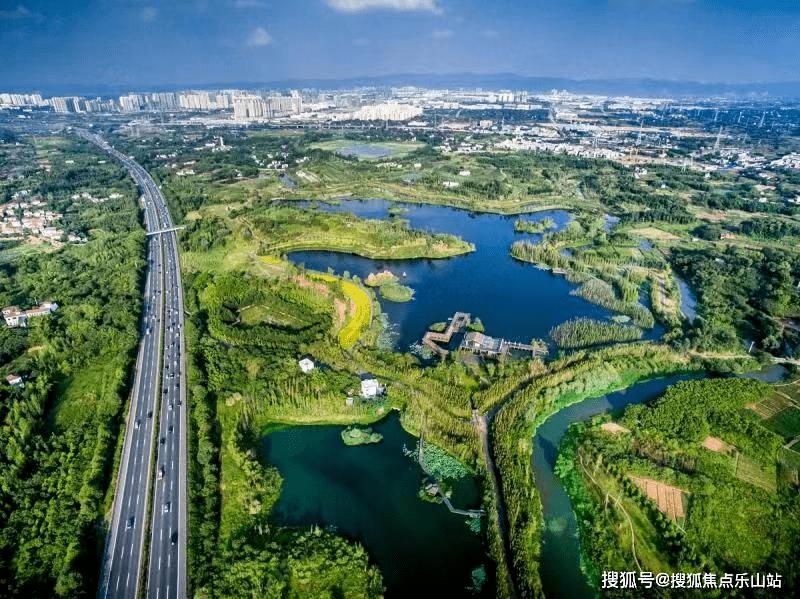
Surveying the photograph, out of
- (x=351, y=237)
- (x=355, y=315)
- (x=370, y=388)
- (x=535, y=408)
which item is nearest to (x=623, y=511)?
(x=535, y=408)

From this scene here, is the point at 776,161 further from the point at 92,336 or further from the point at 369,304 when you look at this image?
the point at 92,336

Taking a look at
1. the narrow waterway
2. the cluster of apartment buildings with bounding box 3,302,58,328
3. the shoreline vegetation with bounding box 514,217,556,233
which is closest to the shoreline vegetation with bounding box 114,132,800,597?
the narrow waterway

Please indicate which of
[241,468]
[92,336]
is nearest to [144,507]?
[241,468]

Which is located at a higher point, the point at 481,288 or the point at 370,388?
the point at 481,288

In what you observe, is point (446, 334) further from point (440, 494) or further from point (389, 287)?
point (440, 494)

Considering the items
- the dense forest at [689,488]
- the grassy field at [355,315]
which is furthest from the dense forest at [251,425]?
the dense forest at [689,488]

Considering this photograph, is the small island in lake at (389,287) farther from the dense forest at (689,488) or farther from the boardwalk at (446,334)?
the dense forest at (689,488)
